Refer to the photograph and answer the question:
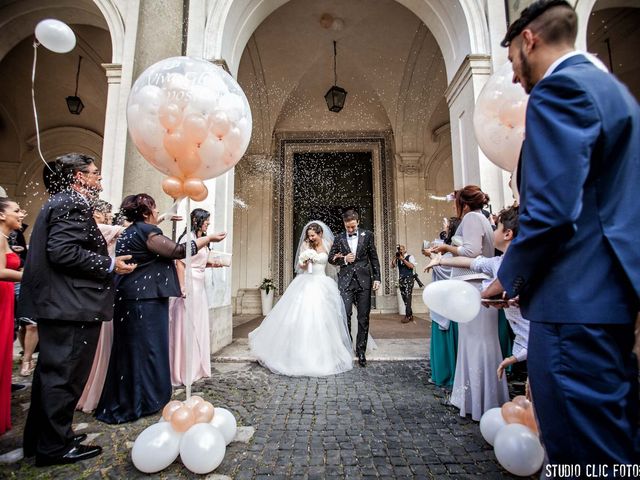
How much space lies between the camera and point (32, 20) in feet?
21.9

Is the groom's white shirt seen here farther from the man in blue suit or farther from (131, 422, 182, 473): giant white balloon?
the man in blue suit

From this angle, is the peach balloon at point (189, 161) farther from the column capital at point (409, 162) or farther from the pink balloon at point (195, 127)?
the column capital at point (409, 162)

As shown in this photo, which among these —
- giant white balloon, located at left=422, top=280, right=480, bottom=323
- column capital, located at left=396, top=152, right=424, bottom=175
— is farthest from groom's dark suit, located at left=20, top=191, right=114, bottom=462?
column capital, located at left=396, top=152, right=424, bottom=175

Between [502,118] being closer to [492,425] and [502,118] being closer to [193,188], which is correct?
[492,425]

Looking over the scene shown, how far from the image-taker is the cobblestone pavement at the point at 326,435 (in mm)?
2139

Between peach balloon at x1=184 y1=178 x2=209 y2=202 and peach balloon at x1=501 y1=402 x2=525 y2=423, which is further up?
peach balloon at x1=184 y1=178 x2=209 y2=202

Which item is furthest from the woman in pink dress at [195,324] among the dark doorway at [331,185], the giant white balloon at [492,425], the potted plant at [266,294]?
the dark doorway at [331,185]

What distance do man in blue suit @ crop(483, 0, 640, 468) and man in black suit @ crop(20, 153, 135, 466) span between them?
8.82ft

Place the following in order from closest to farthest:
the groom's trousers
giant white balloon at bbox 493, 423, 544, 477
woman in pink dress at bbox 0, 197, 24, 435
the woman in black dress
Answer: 1. giant white balloon at bbox 493, 423, 544, 477
2. woman in pink dress at bbox 0, 197, 24, 435
3. the woman in black dress
4. the groom's trousers

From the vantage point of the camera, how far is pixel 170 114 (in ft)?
8.06

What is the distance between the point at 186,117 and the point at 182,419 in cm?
208

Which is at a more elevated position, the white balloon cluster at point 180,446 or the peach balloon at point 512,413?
the peach balloon at point 512,413

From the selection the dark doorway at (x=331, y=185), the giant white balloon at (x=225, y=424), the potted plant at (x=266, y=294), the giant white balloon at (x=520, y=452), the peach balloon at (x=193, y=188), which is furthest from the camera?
the dark doorway at (x=331, y=185)

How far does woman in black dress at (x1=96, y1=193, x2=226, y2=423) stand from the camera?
2.98m
